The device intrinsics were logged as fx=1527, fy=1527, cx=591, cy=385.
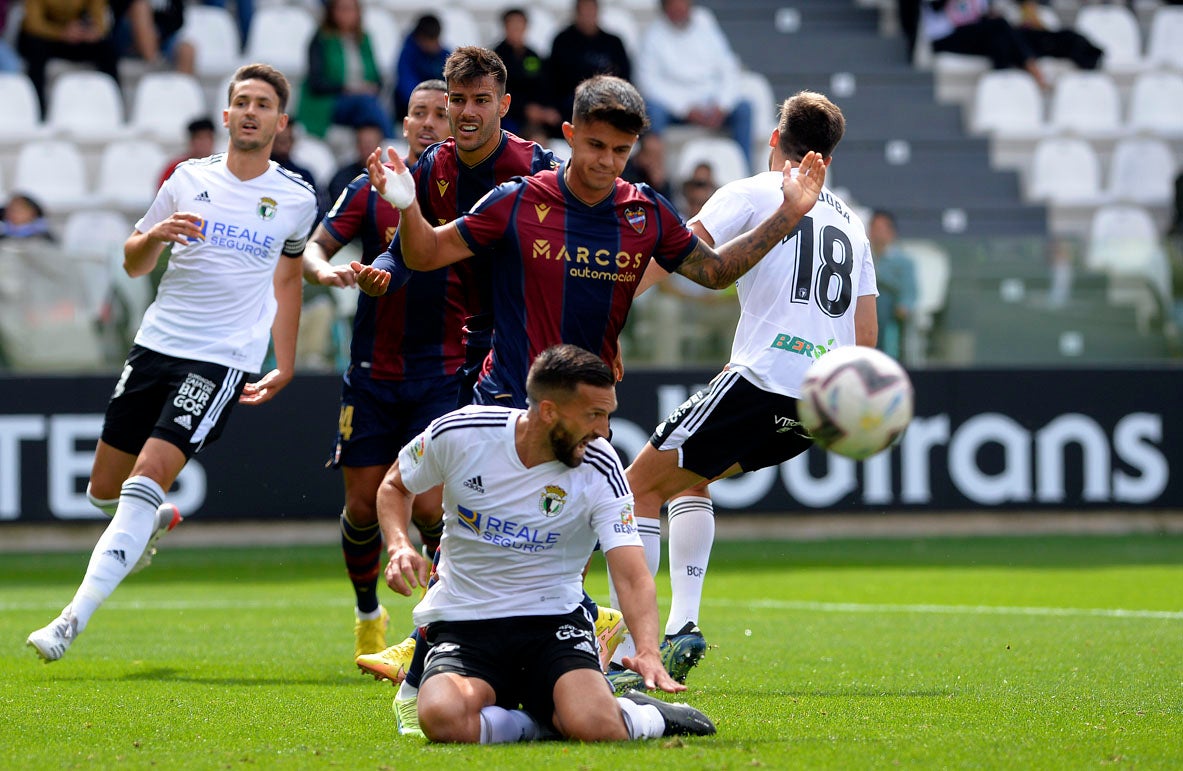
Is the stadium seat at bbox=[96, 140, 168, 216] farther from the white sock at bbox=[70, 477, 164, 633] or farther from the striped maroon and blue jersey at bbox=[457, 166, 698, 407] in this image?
the striped maroon and blue jersey at bbox=[457, 166, 698, 407]

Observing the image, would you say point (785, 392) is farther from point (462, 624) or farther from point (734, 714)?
point (462, 624)

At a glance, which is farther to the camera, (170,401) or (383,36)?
(383,36)

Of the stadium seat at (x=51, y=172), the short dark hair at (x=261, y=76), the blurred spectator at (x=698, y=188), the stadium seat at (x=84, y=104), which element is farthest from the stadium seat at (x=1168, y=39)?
the short dark hair at (x=261, y=76)

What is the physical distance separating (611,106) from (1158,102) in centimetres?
1466

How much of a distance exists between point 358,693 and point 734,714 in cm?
165

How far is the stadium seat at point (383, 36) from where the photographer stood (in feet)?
55.6

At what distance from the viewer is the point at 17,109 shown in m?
15.9

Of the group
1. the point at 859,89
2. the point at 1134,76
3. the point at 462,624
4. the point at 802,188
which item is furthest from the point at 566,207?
the point at 1134,76

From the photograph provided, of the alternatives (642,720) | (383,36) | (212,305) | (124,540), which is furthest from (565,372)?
(383,36)

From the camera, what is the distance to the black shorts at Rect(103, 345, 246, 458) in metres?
7.10

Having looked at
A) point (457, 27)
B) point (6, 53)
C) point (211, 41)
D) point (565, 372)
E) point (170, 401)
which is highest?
point (457, 27)

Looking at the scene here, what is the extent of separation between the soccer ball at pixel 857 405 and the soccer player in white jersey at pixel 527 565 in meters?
0.72

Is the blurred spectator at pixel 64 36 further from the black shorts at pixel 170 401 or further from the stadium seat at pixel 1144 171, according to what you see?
the stadium seat at pixel 1144 171

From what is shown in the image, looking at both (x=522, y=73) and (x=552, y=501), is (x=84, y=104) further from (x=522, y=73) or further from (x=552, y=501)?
(x=552, y=501)
